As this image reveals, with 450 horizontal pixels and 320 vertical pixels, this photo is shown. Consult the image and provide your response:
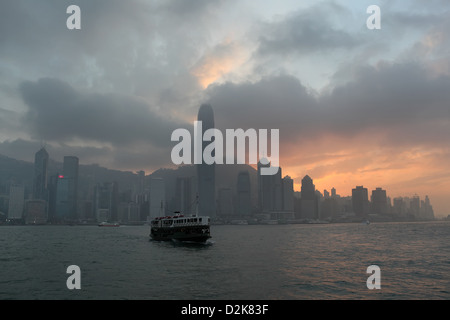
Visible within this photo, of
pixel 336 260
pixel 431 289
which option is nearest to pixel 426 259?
pixel 336 260

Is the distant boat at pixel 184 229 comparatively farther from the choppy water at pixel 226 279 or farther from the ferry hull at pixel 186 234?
the choppy water at pixel 226 279

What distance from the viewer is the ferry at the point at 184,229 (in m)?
92.2

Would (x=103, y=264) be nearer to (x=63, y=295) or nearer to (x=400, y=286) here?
(x=63, y=295)

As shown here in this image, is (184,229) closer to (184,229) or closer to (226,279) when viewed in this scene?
(184,229)

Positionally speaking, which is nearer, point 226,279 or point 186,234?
point 226,279

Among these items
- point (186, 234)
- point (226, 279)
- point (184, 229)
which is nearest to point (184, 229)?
point (184, 229)

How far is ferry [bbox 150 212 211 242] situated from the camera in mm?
92250

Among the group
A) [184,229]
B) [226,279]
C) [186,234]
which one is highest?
[184,229]

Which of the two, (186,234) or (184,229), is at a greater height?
(184,229)

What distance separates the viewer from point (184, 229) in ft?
317

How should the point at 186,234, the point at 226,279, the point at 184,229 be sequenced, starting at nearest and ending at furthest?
1. the point at 226,279
2. the point at 186,234
3. the point at 184,229

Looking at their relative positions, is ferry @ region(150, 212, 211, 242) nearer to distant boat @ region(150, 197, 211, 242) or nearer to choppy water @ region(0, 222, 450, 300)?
distant boat @ region(150, 197, 211, 242)

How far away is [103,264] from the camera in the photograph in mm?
59750

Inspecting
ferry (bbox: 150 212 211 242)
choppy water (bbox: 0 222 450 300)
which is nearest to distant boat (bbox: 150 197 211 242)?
ferry (bbox: 150 212 211 242)
